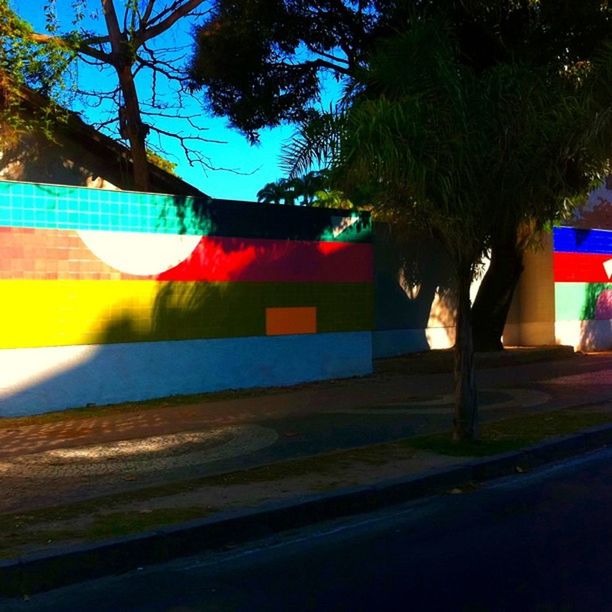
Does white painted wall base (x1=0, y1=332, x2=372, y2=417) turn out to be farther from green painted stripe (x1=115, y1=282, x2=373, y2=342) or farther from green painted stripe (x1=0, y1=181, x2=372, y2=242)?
green painted stripe (x1=0, y1=181, x2=372, y2=242)

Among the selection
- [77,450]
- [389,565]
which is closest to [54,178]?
[77,450]

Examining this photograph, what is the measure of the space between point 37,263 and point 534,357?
443 inches

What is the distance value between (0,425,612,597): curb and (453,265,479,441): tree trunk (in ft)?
2.20

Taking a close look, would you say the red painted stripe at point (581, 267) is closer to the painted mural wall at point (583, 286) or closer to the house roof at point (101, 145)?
the painted mural wall at point (583, 286)

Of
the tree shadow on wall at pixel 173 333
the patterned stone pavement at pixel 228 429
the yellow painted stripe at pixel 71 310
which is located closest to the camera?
the patterned stone pavement at pixel 228 429

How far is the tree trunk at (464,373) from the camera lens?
8.60 m

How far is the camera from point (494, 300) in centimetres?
1767

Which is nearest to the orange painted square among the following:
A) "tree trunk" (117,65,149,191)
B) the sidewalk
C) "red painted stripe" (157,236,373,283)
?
"red painted stripe" (157,236,373,283)

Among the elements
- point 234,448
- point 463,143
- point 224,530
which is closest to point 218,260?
point 234,448

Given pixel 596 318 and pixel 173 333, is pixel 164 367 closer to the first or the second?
pixel 173 333

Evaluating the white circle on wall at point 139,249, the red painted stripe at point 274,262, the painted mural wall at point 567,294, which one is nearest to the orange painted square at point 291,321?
the red painted stripe at point 274,262

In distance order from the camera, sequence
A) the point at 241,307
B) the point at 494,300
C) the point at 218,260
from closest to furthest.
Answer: the point at 218,260 < the point at 241,307 < the point at 494,300

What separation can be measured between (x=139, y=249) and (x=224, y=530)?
693cm

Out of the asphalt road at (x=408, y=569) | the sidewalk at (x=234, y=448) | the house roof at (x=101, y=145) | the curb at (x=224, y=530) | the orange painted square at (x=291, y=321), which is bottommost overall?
the asphalt road at (x=408, y=569)
